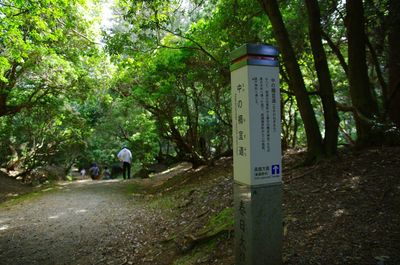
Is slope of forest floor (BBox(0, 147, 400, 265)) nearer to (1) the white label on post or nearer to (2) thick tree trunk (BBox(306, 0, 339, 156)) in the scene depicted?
(2) thick tree trunk (BBox(306, 0, 339, 156))

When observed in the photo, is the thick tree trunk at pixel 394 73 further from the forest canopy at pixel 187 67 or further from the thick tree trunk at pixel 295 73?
the thick tree trunk at pixel 295 73

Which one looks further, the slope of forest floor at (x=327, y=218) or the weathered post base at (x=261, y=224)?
the slope of forest floor at (x=327, y=218)

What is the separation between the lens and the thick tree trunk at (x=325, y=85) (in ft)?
20.5

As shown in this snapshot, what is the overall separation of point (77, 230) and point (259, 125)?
5416 millimetres

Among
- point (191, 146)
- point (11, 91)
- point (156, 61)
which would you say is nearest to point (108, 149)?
point (11, 91)

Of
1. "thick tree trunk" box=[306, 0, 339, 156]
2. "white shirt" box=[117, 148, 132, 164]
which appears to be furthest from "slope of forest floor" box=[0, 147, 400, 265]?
"white shirt" box=[117, 148, 132, 164]

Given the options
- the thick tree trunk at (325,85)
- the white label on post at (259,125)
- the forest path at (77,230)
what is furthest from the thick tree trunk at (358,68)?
the forest path at (77,230)

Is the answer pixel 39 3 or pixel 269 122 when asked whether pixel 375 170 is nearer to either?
pixel 269 122

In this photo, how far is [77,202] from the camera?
31.3ft

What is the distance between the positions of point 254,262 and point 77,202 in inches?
307

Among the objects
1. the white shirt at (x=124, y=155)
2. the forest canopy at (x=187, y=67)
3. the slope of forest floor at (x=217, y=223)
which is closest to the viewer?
the slope of forest floor at (x=217, y=223)

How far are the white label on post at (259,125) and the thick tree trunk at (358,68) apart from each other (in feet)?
14.2

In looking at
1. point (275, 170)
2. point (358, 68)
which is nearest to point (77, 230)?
point (275, 170)

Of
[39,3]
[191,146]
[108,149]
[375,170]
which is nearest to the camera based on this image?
[375,170]
